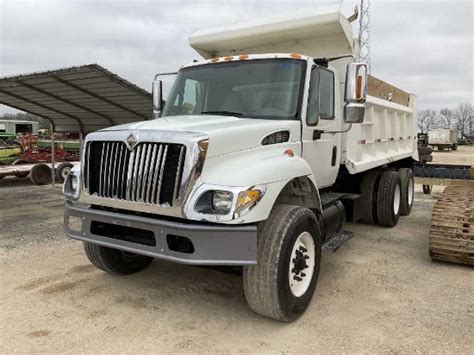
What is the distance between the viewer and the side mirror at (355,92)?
14.1 ft

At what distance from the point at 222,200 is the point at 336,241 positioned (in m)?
2.36

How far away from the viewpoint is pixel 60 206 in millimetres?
9680

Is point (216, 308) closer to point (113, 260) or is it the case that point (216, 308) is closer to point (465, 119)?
point (113, 260)

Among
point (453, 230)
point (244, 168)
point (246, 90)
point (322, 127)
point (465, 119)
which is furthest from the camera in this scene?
point (465, 119)

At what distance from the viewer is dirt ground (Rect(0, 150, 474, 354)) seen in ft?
11.5

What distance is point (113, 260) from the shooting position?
4.84 meters

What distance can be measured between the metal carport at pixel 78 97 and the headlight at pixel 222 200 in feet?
19.2

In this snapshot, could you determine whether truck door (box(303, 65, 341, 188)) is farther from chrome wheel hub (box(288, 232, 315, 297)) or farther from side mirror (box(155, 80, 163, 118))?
side mirror (box(155, 80, 163, 118))

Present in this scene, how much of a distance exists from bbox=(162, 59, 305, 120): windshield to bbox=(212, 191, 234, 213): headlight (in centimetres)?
138

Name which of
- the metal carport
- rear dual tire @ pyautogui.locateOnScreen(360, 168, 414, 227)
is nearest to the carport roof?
the metal carport

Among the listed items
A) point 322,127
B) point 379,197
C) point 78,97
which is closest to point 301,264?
point 322,127

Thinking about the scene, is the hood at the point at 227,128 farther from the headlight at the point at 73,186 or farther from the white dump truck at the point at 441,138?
the white dump truck at the point at 441,138

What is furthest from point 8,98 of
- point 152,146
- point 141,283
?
point 152,146

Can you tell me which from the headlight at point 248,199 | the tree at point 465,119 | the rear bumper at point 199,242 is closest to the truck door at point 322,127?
the headlight at point 248,199
